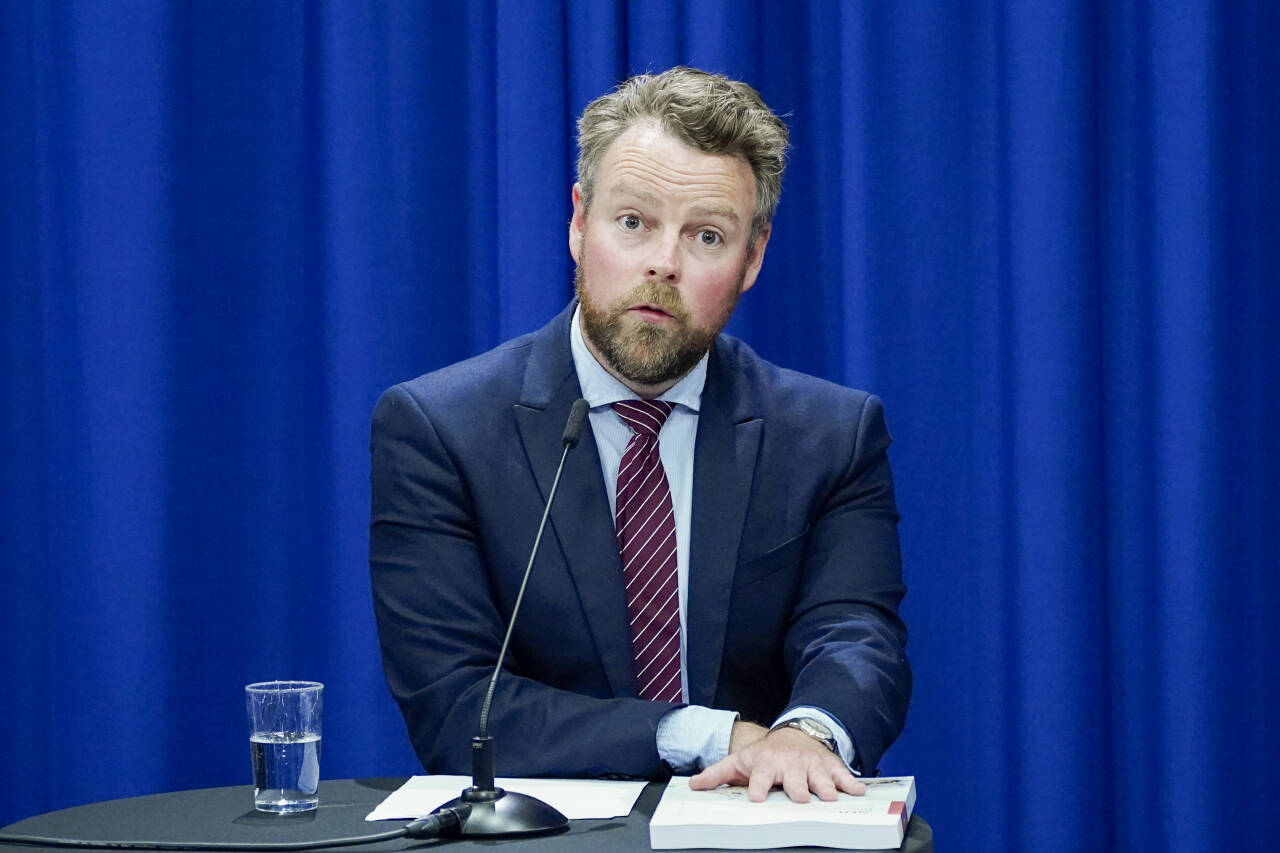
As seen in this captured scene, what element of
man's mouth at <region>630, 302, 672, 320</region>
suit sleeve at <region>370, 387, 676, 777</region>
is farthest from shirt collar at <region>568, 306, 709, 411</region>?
suit sleeve at <region>370, 387, 676, 777</region>

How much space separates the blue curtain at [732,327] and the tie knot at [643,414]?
809mm

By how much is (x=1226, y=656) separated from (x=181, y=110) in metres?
2.21

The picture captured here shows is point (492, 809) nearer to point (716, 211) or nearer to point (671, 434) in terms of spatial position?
point (671, 434)

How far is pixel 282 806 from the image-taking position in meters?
1.51

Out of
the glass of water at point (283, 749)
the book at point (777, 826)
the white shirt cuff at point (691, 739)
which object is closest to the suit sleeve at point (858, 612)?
the white shirt cuff at point (691, 739)

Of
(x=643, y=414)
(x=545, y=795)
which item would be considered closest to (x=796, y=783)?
(x=545, y=795)

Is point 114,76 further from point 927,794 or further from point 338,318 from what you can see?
point 927,794

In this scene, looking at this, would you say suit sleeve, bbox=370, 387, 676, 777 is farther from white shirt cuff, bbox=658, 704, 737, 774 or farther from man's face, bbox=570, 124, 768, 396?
man's face, bbox=570, 124, 768, 396

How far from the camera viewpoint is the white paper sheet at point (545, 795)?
4.78 feet

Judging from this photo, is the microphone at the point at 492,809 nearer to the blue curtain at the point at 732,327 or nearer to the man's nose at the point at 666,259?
the man's nose at the point at 666,259

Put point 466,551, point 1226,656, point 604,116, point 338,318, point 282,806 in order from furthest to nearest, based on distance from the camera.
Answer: point 338,318
point 1226,656
point 604,116
point 466,551
point 282,806

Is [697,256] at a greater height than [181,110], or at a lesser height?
lesser

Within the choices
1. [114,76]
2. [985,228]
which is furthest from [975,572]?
[114,76]

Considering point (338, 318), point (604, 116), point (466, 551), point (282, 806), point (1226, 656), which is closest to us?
point (282, 806)
